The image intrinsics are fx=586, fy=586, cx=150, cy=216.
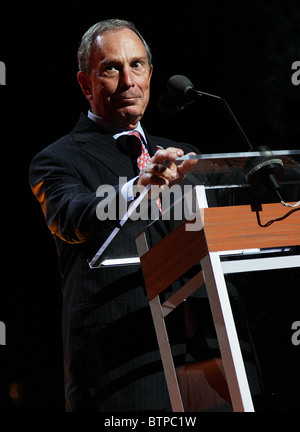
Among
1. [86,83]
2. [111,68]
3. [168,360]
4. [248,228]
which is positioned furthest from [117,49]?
[168,360]

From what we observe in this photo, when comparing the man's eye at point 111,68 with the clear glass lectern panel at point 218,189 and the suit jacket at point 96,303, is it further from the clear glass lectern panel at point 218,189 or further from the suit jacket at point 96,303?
the clear glass lectern panel at point 218,189

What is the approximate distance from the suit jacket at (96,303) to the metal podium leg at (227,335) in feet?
0.97

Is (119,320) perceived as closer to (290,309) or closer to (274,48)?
(290,309)

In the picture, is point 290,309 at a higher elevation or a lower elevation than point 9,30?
lower

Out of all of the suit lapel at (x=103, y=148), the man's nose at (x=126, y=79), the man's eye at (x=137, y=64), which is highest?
the man's eye at (x=137, y=64)

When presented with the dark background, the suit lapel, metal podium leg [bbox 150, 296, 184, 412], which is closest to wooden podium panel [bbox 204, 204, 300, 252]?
metal podium leg [bbox 150, 296, 184, 412]

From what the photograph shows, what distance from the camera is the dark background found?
297 centimetres

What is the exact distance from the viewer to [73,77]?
120 inches

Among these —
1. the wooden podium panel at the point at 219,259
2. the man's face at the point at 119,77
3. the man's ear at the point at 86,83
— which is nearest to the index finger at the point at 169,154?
the wooden podium panel at the point at 219,259

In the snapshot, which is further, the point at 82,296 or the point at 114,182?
the point at 114,182

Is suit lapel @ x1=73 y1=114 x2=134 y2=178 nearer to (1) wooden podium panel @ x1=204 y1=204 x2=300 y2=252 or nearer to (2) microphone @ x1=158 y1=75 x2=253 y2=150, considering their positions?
(2) microphone @ x1=158 y1=75 x2=253 y2=150

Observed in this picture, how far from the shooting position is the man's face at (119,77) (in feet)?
6.29
